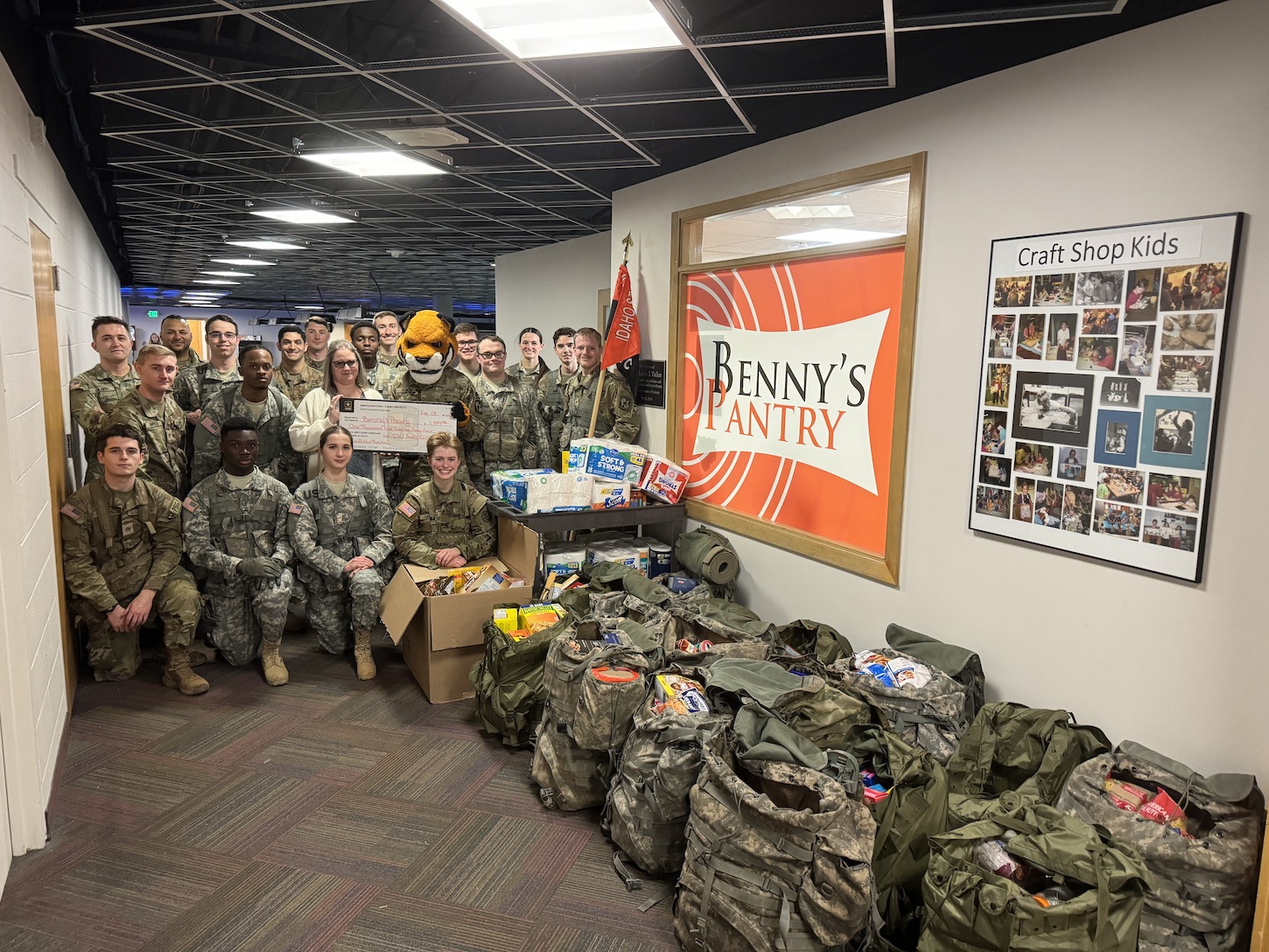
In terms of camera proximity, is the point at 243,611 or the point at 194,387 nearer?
the point at 243,611

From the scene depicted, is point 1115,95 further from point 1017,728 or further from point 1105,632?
point 1017,728

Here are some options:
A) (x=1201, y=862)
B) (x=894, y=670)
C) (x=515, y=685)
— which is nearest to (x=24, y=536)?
(x=515, y=685)

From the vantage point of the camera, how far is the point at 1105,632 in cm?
234

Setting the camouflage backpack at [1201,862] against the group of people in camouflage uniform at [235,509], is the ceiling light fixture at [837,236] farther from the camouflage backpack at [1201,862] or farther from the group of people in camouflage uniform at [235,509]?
the camouflage backpack at [1201,862]

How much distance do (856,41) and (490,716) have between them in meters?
2.98

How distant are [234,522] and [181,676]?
723mm

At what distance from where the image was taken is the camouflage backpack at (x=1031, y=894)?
1.62m

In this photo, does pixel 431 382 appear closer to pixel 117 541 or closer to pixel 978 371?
pixel 117 541

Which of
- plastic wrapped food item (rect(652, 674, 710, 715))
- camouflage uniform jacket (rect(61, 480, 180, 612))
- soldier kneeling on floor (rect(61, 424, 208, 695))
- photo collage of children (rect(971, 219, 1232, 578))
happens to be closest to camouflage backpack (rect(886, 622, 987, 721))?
photo collage of children (rect(971, 219, 1232, 578))

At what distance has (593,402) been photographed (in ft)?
16.2

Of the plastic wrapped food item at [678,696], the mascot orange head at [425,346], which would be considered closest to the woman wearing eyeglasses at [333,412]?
the mascot orange head at [425,346]

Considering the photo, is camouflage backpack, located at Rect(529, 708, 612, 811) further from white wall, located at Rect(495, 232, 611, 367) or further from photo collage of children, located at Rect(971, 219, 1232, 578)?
white wall, located at Rect(495, 232, 611, 367)

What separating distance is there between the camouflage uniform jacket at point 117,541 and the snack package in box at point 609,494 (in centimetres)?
194

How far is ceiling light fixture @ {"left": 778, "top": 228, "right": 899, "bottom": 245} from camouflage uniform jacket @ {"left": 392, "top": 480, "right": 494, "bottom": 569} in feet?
6.60
